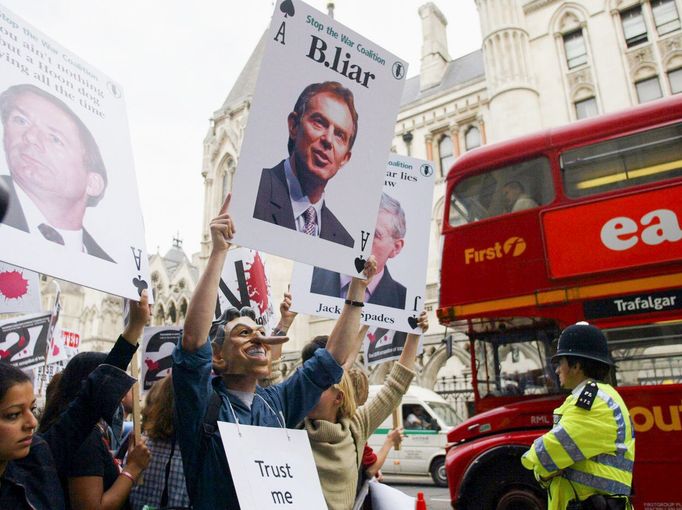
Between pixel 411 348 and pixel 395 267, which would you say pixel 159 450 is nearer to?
pixel 411 348

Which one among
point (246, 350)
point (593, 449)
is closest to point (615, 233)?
point (593, 449)

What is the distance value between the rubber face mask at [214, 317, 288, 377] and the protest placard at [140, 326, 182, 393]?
2.64 metres

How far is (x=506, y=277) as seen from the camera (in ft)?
21.1

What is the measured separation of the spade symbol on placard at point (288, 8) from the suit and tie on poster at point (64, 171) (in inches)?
47.0

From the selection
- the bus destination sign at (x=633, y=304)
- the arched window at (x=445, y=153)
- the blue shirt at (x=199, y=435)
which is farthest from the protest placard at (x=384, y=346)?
the arched window at (x=445, y=153)

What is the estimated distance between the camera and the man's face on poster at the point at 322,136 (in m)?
2.59

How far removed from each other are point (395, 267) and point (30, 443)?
284 centimetres

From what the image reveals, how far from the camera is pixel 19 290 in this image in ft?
17.7

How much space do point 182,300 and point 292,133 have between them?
34524 mm

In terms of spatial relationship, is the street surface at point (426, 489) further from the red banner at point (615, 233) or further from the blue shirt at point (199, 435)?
the blue shirt at point (199, 435)

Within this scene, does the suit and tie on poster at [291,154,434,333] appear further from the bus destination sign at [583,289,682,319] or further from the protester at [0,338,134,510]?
the bus destination sign at [583,289,682,319]

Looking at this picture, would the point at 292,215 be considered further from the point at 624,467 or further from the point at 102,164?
the point at 624,467

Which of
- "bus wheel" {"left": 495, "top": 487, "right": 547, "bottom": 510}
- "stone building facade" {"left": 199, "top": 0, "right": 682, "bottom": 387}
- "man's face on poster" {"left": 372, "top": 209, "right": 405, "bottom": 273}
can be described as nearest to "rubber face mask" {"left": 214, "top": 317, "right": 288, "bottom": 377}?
"man's face on poster" {"left": 372, "top": 209, "right": 405, "bottom": 273}

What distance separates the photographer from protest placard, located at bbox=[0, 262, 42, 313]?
5.26 meters
